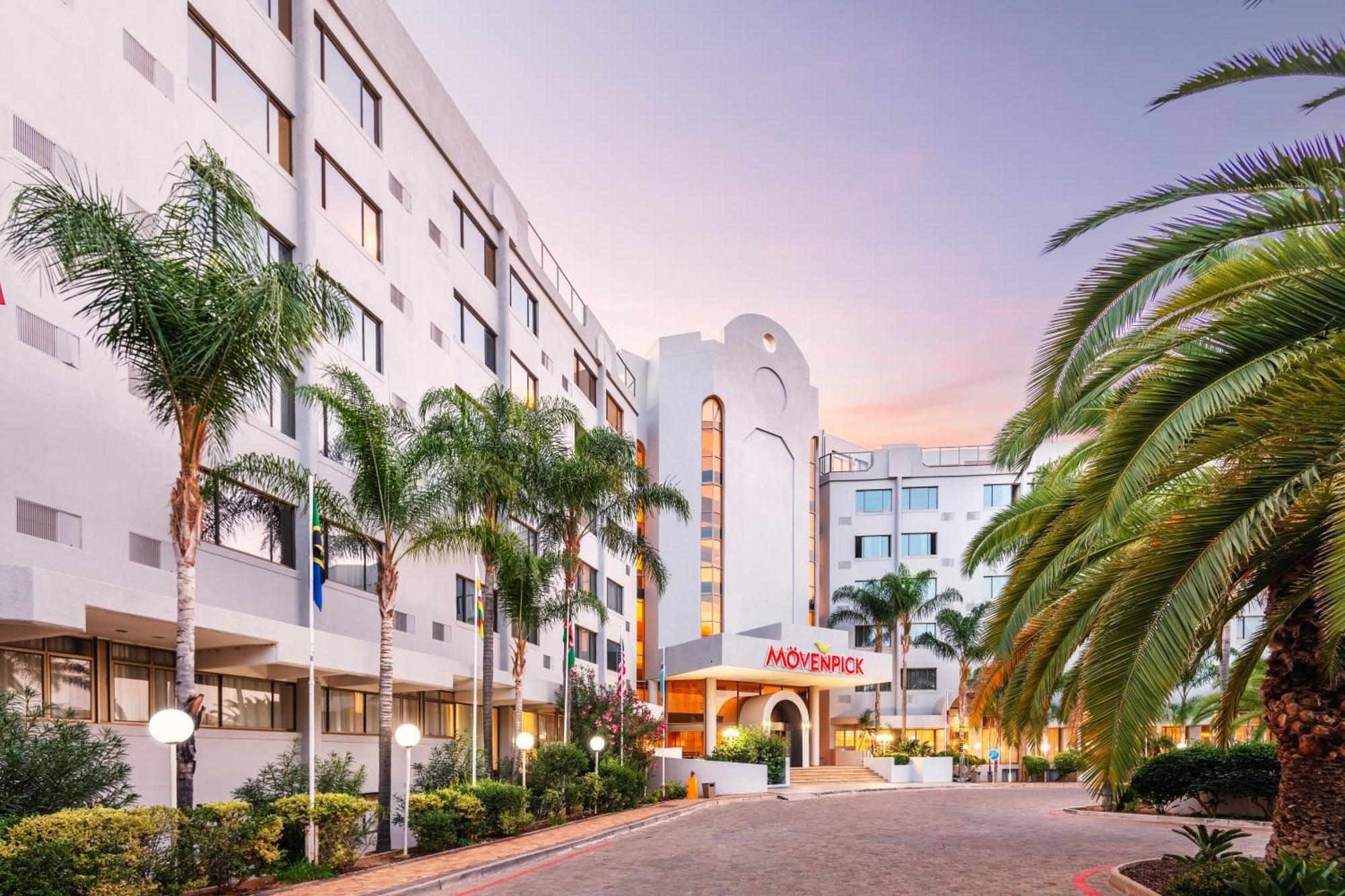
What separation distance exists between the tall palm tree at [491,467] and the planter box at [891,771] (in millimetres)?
31755

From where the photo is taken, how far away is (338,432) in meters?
24.0

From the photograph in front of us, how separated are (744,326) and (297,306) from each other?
5132 cm

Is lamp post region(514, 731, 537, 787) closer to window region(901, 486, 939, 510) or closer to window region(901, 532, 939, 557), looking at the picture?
window region(901, 532, 939, 557)

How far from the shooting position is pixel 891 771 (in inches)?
2137

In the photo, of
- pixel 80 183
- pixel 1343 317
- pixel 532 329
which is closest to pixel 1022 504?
pixel 1343 317

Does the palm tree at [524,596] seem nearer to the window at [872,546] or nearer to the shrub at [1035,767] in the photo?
the shrub at [1035,767]

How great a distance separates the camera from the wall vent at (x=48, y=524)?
14258 millimetres

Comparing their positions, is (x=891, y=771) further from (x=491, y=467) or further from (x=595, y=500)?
(x=491, y=467)

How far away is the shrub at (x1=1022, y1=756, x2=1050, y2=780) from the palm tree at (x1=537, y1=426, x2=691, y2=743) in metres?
33.0

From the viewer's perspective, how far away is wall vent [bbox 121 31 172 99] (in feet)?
56.1

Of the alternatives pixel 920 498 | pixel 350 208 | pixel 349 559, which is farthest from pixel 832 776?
pixel 350 208

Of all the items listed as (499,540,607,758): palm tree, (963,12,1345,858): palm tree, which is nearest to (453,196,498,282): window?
(499,540,607,758): palm tree

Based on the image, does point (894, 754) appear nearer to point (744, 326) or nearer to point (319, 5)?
point (744, 326)

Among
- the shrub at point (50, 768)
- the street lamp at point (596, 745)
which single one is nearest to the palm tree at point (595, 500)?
the street lamp at point (596, 745)
